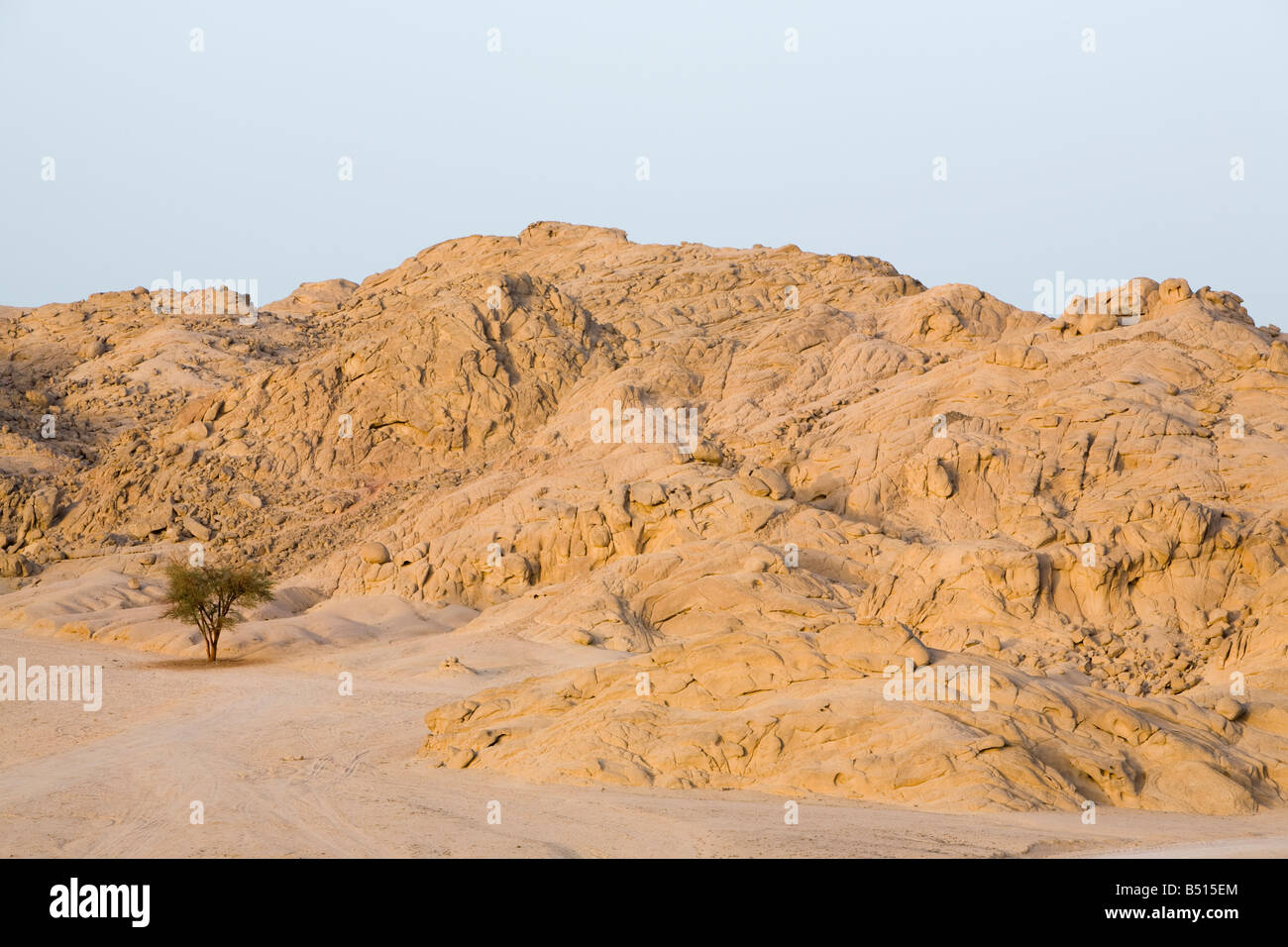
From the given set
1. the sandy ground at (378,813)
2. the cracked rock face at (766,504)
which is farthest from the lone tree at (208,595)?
the sandy ground at (378,813)

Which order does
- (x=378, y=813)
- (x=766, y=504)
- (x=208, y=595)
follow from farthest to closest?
1. (x=766, y=504)
2. (x=208, y=595)
3. (x=378, y=813)

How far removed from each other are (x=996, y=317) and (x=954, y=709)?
32875mm

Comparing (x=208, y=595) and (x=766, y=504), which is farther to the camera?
(x=766, y=504)

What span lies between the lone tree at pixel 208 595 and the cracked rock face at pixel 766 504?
4.33m

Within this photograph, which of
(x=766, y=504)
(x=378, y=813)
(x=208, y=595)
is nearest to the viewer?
(x=378, y=813)

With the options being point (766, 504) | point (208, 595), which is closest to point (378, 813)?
point (208, 595)

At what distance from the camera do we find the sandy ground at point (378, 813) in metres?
11.7

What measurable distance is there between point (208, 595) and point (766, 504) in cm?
1344

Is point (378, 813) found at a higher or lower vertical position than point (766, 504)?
lower

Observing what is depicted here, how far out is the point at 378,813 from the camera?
43.9 ft

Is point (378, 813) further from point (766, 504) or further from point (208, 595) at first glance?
point (766, 504)

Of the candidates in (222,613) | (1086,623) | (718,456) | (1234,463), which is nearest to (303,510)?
(222,613)
